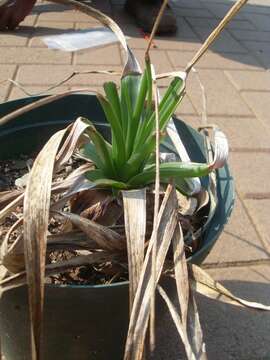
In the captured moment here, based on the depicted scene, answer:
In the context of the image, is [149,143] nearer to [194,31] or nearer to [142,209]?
[142,209]

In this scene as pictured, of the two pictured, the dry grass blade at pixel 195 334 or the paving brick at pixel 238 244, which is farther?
the paving brick at pixel 238 244

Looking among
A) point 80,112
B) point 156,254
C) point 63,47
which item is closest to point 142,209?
point 156,254

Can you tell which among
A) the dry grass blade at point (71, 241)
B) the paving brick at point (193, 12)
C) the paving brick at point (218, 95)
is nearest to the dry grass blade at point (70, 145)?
the dry grass blade at point (71, 241)

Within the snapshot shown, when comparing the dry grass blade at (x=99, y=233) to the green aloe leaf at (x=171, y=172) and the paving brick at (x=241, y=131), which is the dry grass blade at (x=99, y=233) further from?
the paving brick at (x=241, y=131)

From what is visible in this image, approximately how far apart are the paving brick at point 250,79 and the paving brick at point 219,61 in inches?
2.7

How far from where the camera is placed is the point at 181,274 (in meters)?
0.63

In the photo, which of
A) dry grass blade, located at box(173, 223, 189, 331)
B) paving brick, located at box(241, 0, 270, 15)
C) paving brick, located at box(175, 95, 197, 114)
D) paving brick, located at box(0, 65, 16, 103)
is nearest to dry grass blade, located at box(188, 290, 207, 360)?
dry grass blade, located at box(173, 223, 189, 331)

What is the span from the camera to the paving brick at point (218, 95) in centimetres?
198

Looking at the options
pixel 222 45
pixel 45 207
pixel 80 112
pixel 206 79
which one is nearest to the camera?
pixel 45 207

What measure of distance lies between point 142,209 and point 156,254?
0.10m

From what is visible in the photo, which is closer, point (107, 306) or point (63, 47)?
point (107, 306)

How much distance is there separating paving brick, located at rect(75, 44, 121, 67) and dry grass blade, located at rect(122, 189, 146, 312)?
164 cm

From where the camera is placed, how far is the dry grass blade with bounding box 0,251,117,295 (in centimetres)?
62

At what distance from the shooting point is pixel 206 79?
2.24 metres
